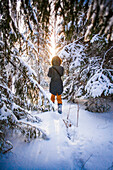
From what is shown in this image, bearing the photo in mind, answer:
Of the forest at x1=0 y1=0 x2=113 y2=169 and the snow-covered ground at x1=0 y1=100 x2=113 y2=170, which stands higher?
the forest at x1=0 y1=0 x2=113 y2=169

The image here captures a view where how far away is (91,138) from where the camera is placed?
234cm

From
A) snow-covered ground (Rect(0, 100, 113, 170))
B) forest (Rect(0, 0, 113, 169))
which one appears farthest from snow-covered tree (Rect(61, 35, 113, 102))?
snow-covered ground (Rect(0, 100, 113, 170))

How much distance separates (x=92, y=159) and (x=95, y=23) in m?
2.30

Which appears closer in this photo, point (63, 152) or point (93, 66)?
point (63, 152)

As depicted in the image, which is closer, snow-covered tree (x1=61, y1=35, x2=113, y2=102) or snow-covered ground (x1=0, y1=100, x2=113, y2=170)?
snow-covered ground (x1=0, y1=100, x2=113, y2=170)

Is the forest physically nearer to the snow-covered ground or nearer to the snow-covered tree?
the snow-covered tree

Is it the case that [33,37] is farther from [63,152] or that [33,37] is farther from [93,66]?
[93,66]

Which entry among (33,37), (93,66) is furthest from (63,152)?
(93,66)

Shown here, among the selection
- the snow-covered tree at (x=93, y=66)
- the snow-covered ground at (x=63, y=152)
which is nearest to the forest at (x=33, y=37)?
the snow-covered tree at (x=93, y=66)

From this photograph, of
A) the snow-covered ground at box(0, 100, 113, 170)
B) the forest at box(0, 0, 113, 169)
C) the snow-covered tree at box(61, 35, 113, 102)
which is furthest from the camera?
the snow-covered tree at box(61, 35, 113, 102)

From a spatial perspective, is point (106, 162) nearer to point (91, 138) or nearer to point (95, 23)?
point (91, 138)

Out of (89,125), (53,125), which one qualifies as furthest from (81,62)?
(53,125)

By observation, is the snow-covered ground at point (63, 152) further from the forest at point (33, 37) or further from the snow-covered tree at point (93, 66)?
the snow-covered tree at point (93, 66)

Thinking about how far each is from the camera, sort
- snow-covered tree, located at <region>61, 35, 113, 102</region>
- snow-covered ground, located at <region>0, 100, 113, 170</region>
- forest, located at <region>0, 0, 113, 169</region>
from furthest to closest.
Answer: snow-covered tree, located at <region>61, 35, 113, 102</region>
snow-covered ground, located at <region>0, 100, 113, 170</region>
forest, located at <region>0, 0, 113, 169</region>
